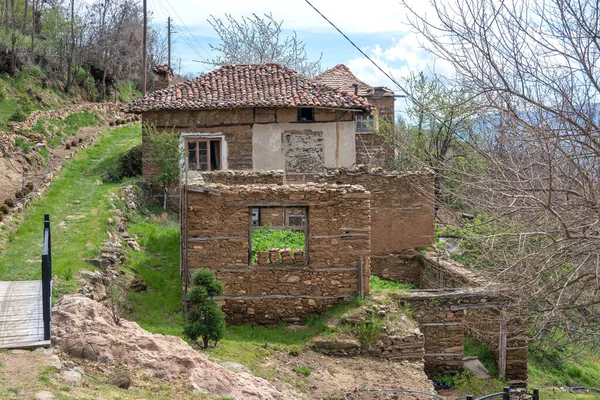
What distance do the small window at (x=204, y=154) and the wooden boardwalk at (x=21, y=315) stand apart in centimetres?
1170

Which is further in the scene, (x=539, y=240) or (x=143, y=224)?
(x=143, y=224)

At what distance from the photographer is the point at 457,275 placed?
1506 centimetres

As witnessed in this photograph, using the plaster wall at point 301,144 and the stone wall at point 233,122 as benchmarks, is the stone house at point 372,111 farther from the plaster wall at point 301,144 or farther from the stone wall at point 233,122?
the stone wall at point 233,122

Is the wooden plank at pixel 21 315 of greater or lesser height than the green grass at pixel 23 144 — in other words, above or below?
below

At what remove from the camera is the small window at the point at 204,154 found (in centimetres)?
2202

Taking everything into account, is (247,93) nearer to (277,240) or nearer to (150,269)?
(277,240)

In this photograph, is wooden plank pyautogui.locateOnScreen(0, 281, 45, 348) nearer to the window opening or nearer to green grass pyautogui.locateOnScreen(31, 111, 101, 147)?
the window opening

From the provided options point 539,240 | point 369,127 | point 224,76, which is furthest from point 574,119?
point 369,127

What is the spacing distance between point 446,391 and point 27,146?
573 inches

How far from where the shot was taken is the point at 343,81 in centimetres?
3123

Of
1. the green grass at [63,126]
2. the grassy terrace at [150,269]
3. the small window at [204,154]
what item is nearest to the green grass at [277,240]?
the grassy terrace at [150,269]

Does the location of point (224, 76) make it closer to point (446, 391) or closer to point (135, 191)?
point (135, 191)

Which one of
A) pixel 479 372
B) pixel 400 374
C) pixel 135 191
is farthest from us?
pixel 135 191

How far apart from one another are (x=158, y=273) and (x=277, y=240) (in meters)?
2.70
